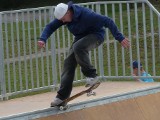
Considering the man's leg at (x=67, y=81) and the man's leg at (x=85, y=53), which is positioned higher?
the man's leg at (x=85, y=53)

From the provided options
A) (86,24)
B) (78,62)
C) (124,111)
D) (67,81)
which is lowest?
(124,111)

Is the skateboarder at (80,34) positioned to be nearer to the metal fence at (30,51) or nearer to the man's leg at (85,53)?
the man's leg at (85,53)

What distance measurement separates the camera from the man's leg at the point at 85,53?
8148 mm

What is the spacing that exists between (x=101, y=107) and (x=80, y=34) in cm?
115

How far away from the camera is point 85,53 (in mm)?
8180

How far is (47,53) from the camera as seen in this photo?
1059 cm

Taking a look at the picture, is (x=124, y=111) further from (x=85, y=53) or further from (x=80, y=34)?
(x=80, y=34)

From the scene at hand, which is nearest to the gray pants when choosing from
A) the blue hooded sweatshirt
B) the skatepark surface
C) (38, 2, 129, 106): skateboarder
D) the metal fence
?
(38, 2, 129, 106): skateboarder

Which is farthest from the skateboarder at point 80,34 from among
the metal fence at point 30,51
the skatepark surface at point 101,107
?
the metal fence at point 30,51

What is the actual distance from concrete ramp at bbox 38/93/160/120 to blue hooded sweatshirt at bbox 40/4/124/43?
3.60ft

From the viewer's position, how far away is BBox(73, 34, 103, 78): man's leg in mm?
8148

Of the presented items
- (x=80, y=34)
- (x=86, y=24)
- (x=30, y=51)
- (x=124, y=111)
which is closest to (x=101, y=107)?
(x=124, y=111)

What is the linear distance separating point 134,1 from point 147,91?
1810 millimetres

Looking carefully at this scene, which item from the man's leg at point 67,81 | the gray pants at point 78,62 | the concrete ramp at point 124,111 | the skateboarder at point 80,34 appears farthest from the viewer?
the concrete ramp at point 124,111
